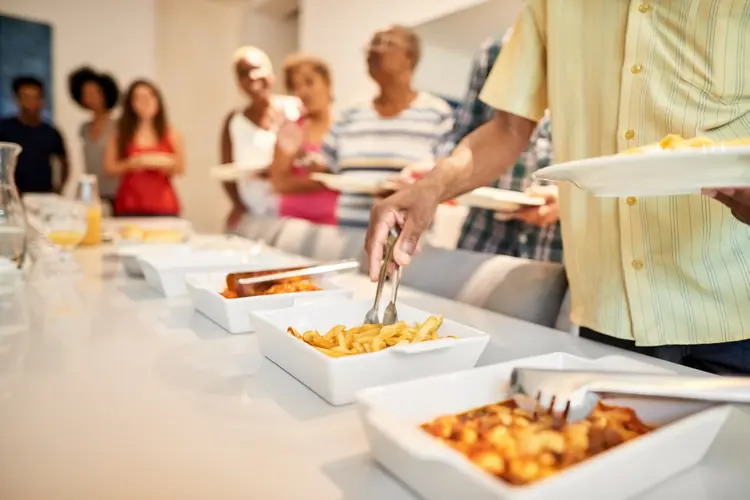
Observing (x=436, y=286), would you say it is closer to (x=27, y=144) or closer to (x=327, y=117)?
(x=327, y=117)

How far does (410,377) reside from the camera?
0.67 metres

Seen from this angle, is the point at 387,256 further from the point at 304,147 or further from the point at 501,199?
the point at 304,147

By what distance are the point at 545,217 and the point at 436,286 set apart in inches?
18.3

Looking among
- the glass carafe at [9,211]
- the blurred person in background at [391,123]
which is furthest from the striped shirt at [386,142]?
the glass carafe at [9,211]

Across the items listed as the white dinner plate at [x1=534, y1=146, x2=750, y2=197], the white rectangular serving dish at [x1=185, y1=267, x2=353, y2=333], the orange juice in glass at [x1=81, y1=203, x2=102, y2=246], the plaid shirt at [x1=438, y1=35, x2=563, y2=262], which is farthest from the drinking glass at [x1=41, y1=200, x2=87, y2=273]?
the white dinner plate at [x1=534, y1=146, x2=750, y2=197]

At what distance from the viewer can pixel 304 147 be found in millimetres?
3213

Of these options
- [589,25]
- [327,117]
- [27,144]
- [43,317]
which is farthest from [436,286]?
[27,144]

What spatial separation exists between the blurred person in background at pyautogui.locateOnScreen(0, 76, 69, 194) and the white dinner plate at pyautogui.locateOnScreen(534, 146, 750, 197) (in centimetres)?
430

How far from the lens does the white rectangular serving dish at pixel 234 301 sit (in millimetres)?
893

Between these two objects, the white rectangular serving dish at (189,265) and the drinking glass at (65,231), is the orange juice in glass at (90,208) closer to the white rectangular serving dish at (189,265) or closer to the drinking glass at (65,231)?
the drinking glass at (65,231)

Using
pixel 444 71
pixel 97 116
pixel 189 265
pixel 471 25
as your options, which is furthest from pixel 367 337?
pixel 97 116

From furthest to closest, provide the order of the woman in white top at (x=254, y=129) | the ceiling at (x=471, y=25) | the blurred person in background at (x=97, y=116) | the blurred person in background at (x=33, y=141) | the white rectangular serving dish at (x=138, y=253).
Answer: the blurred person in background at (x=97, y=116) → the blurred person in background at (x=33, y=141) → the woman in white top at (x=254, y=129) → the ceiling at (x=471, y=25) → the white rectangular serving dish at (x=138, y=253)

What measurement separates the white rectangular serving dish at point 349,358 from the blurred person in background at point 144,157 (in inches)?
113

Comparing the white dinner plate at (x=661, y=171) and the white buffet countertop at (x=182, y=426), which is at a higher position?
the white dinner plate at (x=661, y=171)
